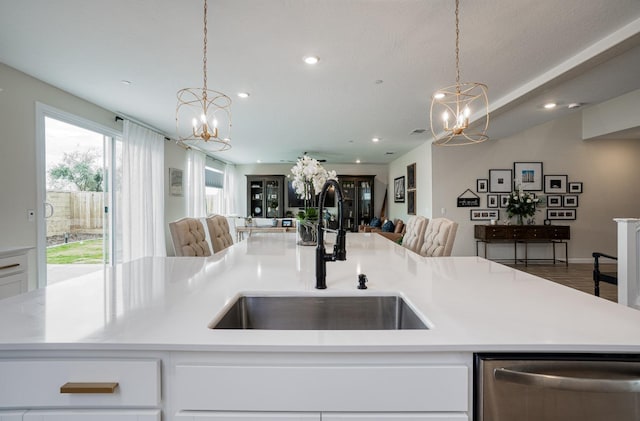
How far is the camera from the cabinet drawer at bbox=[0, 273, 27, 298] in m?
2.38

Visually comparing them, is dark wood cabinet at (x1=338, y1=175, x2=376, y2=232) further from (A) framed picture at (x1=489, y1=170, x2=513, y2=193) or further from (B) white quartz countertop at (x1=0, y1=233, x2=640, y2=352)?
(B) white quartz countertop at (x1=0, y1=233, x2=640, y2=352)

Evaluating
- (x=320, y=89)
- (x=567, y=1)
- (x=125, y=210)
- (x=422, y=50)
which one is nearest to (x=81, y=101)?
(x=125, y=210)

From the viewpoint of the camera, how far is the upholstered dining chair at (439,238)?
2.16m

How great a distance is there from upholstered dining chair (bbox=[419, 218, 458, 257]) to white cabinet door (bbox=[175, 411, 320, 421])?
1.66 meters

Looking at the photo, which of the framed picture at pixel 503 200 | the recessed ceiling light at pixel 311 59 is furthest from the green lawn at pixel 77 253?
the framed picture at pixel 503 200

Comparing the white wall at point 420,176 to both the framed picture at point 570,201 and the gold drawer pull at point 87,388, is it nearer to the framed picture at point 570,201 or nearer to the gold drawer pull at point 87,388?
the framed picture at point 570,201

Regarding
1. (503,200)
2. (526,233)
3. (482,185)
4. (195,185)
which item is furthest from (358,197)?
(195,185)

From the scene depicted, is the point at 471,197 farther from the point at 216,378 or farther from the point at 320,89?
the point at 216,378

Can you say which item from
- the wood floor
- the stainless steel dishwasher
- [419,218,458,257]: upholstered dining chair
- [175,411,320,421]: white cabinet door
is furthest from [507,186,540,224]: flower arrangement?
[175,411,320,421]: white cabinet door

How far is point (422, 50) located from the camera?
2580mm

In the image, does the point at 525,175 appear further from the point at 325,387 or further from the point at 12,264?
the point at 12,264

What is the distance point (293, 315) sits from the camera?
111cm

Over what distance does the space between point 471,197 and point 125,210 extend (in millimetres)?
6007

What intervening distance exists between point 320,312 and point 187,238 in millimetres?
1483
